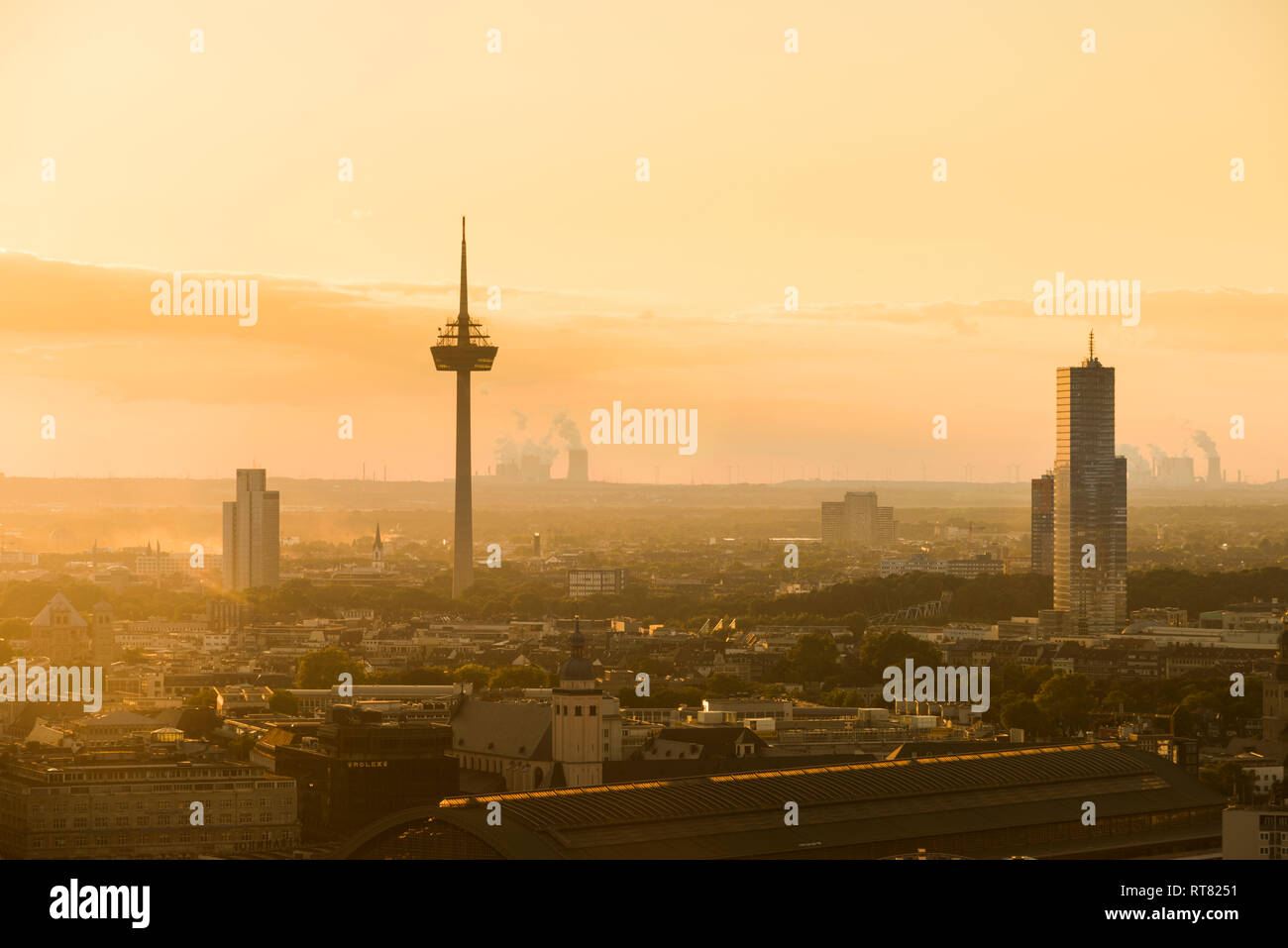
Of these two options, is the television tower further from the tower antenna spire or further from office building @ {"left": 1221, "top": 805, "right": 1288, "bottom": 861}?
office building @ {"left": 1221, "top": 805, "right": 1288, "bottom": 861}

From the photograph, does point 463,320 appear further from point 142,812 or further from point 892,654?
point 142,812

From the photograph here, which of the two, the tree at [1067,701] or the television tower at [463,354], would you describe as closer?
the tree at [1067,701]

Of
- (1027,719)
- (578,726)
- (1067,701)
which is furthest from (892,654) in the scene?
(578,726)

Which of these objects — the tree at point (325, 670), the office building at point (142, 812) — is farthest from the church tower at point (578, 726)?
the tree at point (325, 670)

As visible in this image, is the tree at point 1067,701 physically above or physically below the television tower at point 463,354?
below

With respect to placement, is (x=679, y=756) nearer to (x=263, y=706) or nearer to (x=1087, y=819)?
(x=1087, y=819)

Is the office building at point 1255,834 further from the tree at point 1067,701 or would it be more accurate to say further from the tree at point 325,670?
the tree at point 325,670
